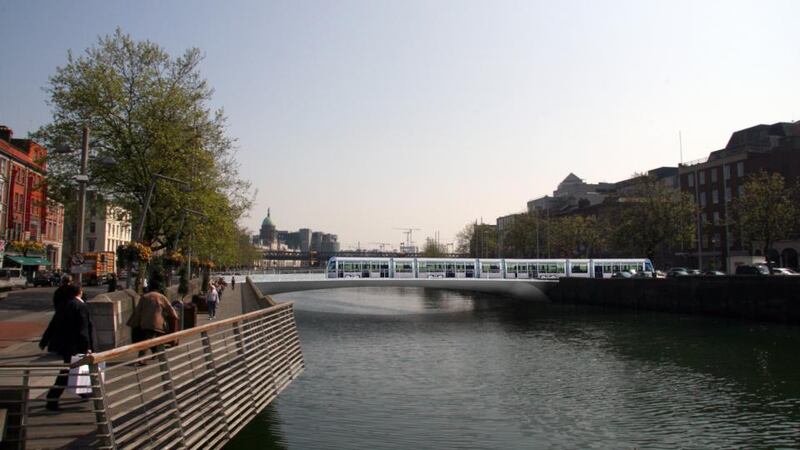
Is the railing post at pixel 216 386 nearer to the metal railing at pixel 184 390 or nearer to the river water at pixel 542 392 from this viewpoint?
the metal railing at pixel 184 390

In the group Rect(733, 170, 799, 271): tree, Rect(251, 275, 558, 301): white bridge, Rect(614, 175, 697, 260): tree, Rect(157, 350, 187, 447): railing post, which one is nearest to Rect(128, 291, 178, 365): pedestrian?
Rect(157, 350, 187, 447): railing post

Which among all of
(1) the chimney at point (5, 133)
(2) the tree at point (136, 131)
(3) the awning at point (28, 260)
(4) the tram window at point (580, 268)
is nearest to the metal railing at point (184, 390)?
(2) the tree at point (136, 131)

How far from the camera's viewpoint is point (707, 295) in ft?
173

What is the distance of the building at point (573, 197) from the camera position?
15362 centimetres

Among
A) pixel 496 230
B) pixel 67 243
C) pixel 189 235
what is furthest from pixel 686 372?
pixel 496 230

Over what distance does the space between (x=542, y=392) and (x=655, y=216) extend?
55113mm

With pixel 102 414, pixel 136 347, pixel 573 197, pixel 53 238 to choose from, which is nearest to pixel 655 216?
pixel 136 347

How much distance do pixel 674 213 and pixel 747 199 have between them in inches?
353

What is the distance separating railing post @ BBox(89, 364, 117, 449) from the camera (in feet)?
21.4

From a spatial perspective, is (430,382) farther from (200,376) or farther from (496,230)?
(496,230)

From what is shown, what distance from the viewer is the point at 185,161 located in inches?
1569

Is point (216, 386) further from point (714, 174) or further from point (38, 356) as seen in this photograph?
point (714, 174)

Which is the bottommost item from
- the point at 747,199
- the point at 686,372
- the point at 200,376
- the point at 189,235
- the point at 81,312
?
the point at 686,372

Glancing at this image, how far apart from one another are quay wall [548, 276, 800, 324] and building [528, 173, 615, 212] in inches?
3031
